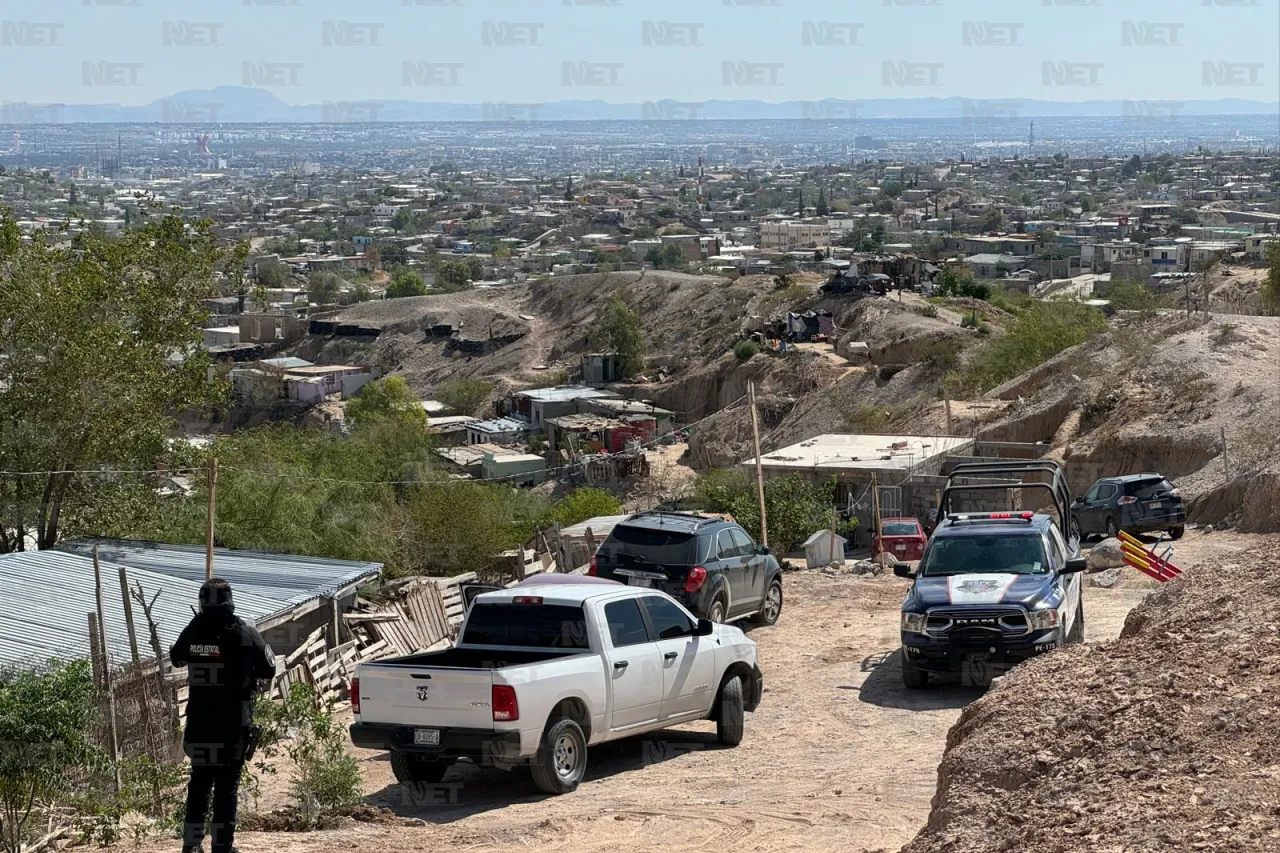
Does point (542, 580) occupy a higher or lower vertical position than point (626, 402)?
higher

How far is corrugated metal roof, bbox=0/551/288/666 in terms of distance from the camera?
1616 cm

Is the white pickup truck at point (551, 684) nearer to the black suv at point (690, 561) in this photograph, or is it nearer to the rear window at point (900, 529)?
the black suv at point (690, 561)

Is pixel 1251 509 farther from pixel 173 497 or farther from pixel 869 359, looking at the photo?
pixel 869 359

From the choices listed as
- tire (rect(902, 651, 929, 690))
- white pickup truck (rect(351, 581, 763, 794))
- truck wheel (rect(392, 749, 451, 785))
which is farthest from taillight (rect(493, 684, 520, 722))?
tire (rect(902, 651, 929, 690))

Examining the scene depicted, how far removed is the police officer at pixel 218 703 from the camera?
846cm

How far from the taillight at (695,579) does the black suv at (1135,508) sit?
33.1 feet

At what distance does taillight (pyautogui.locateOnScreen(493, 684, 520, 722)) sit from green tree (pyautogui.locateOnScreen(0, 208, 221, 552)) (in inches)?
603

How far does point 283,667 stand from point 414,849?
23.7 feet

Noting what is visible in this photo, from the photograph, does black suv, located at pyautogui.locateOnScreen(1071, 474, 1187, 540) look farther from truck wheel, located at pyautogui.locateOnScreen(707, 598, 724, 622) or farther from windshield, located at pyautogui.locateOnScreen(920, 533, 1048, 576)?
windshield, located at pyautogui.locateOnScreen(920, 533, 1048, 576)

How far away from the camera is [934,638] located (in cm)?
1436

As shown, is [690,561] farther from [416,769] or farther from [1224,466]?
[1224,466]

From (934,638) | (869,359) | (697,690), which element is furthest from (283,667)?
(869,359)

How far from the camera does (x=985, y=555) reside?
1549 centimetres

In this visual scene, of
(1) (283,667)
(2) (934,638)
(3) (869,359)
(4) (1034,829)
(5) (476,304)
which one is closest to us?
(4) (1034,829)
